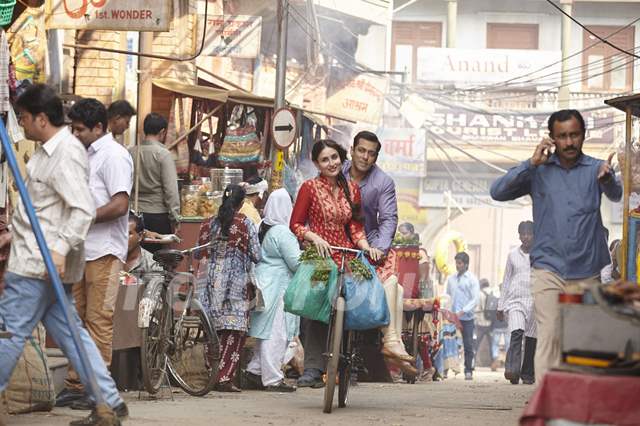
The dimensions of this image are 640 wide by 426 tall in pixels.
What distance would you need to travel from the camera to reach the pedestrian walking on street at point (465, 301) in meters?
22.2

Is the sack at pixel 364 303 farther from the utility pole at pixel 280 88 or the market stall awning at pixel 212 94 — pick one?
the market stall awning at pixel 212 94

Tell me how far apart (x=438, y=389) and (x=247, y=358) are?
2163 millimetres

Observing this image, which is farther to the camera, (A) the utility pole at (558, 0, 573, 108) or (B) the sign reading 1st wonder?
(A) the utility pole at (558, 0, 573, 108)

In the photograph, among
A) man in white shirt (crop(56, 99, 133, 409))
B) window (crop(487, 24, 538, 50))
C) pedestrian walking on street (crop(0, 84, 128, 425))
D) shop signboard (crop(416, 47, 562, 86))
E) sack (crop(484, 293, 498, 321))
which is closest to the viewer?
pedestrian walking on street (crop(0, 84, 128, 425))

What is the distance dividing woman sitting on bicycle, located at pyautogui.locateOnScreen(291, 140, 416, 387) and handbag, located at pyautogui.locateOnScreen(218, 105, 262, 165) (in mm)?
9212

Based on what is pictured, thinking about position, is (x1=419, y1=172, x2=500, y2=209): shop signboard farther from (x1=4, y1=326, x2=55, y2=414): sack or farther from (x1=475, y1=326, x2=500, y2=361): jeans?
(x1=4, y1=326, x2=55, y2=414): sack

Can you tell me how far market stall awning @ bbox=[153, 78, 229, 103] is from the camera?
63.1 ft

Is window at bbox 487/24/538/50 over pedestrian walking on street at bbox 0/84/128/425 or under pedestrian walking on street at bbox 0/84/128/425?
over

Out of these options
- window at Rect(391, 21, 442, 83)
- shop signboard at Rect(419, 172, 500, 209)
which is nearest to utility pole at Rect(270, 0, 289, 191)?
shop signboard at Rect(419, 172, 500, 209)

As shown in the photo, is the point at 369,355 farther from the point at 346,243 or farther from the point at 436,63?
the point at 436,63

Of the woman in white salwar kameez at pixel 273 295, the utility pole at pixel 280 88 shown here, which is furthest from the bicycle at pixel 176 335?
the utility pole at pixel 280 88

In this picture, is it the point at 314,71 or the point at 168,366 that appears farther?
the point at 314,71

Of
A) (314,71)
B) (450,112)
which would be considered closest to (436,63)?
(450,112)

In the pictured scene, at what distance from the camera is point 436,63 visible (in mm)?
45125
